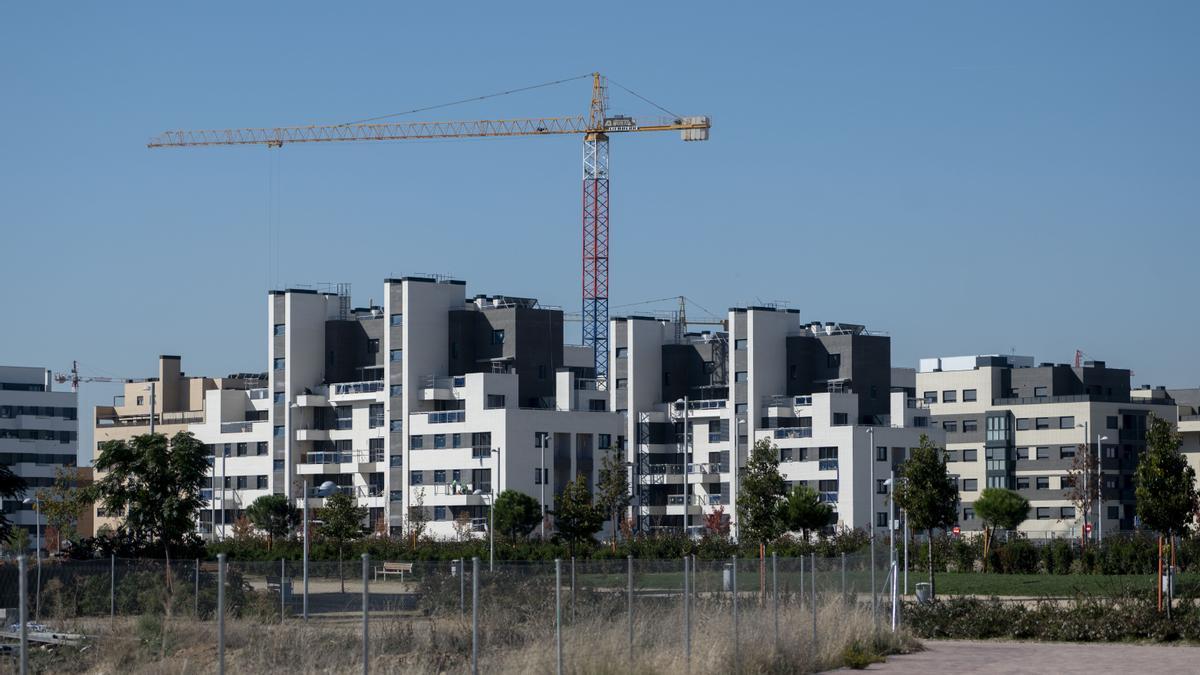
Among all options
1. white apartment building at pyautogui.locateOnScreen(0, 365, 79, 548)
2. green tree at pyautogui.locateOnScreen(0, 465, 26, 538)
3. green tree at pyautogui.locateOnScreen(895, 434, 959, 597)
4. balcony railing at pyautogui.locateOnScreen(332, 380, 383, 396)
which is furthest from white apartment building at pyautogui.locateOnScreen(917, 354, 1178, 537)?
green tree at pyautogui.locateOnScreen(0, 465, 26, 538)

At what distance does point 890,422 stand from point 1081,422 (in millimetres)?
24808

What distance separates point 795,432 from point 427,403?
24.4 metres

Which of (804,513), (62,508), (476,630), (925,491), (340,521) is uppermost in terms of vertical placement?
(925,491)

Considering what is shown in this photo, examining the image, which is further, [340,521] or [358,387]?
[358,387]

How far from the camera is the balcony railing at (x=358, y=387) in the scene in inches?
4498

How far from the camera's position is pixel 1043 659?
108 feet

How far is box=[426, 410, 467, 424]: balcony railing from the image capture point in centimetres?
10919

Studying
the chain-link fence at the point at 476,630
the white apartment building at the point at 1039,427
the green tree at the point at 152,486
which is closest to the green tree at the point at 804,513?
the green tree at the point at 152,486

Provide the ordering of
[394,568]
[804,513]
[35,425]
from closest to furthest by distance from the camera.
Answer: [394,568], [804,513], [35,425]

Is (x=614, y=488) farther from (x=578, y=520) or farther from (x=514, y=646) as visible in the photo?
(x=514, y=646)

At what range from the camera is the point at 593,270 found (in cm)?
14600

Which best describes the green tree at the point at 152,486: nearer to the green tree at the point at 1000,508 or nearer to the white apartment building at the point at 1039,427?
the green tree at the point at 1000,508

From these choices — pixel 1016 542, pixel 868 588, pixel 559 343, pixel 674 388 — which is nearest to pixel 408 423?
pixel 559 343

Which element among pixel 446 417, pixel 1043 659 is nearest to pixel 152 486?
pixel 1043 659
